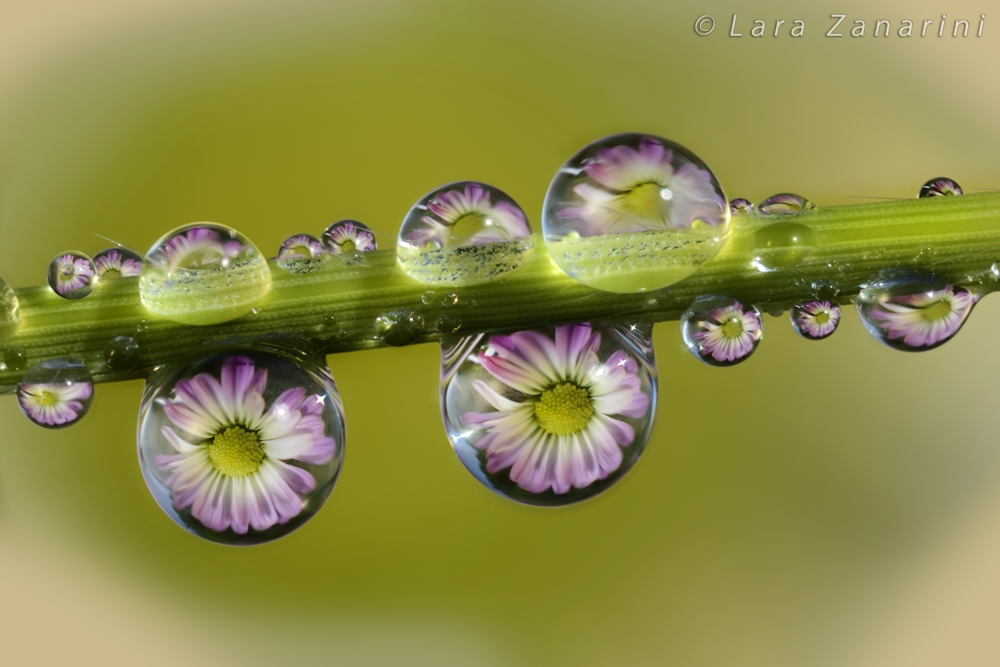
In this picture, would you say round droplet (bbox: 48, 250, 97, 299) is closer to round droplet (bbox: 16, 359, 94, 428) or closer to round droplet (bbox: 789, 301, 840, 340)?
round droplet (bbox: 16, 359, 94, 428)

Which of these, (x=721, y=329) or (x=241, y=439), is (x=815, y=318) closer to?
(x=721, y=329)

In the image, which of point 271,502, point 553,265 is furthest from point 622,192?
point 271,502

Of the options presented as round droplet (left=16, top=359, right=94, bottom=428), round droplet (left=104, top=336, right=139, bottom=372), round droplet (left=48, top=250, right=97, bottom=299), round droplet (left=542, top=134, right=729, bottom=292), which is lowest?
round droplet (left=16, top=359, right=94, bottom=428)

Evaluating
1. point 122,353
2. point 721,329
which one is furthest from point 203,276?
point 721,329

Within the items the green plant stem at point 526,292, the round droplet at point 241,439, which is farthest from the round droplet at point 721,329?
the round droplet at point 241,439

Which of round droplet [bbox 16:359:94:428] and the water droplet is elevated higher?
the water droplet

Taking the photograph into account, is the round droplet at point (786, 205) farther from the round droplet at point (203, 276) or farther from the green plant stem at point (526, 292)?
the round droplet at point (203, 276)

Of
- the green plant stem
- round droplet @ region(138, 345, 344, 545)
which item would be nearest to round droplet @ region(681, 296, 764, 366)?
the green plant stem

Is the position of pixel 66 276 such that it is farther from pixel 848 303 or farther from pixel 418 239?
pixel 848 303
